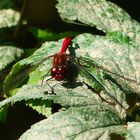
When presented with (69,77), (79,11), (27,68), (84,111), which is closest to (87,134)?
(84,111)

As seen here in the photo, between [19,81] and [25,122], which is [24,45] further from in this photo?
[19,81]

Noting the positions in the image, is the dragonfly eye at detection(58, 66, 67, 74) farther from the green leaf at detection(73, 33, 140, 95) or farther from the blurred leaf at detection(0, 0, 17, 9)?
the blurred leaf at detection(0, 0, 17, 9)

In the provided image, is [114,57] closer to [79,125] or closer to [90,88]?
[90,88]

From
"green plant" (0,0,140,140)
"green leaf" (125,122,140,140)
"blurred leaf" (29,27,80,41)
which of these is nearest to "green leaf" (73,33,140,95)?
"green plant" (0,0,140,140)

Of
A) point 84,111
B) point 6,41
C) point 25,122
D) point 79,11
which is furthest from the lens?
point 6,41

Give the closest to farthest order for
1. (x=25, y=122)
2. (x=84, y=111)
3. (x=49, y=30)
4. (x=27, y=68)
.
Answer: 1. (x=84, y=111)
2. (x=27, y=68)
3. (x=25, y=122)
4. (x=49, y=30)

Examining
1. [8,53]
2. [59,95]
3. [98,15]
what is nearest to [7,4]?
[8,53]

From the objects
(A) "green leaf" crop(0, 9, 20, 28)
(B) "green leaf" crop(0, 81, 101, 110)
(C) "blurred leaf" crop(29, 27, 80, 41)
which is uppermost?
(B) "green leaf" crop(0, 81, 101, 110)
